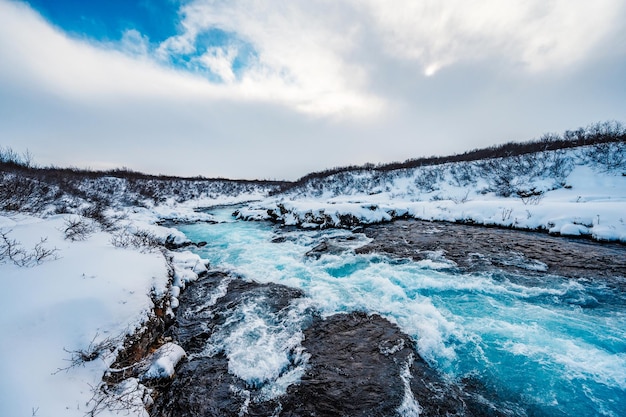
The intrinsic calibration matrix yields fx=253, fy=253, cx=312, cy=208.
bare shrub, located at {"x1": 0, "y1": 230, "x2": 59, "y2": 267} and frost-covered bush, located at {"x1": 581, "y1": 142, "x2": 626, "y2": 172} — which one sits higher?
frost-covered bush, located at {"x1": 581, "y1": 142, "x2": 626, "y2": 172}

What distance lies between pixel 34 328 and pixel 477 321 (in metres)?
7.30

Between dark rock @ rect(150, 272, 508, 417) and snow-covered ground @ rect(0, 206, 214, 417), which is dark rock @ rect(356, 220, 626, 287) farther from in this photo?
snow-covered ground @ rect(0, 206, 214, 417)

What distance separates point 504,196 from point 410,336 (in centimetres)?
2185

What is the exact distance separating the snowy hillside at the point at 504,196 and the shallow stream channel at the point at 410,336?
2.66 m

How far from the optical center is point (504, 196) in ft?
Answer: 69.2

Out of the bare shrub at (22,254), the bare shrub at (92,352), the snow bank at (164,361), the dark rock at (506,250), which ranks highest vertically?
the bare shrub at (22,254)

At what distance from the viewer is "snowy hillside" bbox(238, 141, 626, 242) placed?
11180 mm

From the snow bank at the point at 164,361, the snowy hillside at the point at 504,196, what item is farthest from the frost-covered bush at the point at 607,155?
the snow bank at the point at 164,361

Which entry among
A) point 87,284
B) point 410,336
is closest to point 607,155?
point 410,336

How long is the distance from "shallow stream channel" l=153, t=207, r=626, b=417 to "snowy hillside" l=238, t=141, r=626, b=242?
2.66 meters

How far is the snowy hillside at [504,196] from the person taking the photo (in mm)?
11180

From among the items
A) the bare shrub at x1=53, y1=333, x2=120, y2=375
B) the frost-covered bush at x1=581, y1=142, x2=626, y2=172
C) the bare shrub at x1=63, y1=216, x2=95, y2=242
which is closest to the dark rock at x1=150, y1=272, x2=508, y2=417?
the bare shrub at x1=53, y1=333, x2=120, y2=375

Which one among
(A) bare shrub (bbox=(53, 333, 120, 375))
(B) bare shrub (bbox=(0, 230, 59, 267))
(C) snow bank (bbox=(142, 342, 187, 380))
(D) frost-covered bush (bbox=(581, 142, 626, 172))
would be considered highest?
(D) frost-covered bush (bbox=(581, 142, 626, 172))

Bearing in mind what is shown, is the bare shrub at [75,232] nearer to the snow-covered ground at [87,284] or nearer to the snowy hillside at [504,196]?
the snow-covered ground at [87,284]
